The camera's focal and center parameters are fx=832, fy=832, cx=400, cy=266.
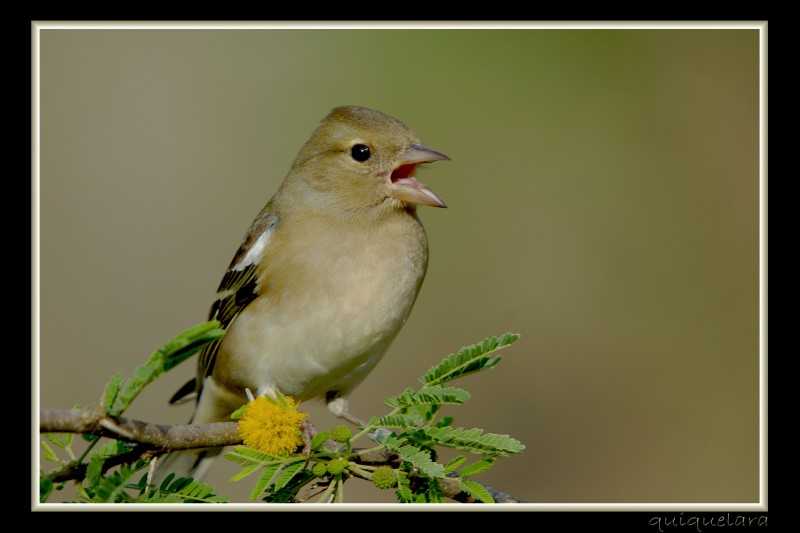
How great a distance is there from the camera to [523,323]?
7.98 meters

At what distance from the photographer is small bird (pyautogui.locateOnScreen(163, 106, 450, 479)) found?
14.0 feet

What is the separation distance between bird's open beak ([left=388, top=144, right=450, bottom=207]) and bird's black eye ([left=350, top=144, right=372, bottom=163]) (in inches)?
7.0

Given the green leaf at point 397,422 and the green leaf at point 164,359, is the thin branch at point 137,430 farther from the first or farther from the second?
the green leaf at point 397,422

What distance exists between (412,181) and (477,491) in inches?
79.2

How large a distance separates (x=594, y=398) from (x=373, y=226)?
3.98 m

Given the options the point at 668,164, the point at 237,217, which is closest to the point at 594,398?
the point at 668,164

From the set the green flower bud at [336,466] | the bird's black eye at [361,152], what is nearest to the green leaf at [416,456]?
the green flower bud at [336,466]

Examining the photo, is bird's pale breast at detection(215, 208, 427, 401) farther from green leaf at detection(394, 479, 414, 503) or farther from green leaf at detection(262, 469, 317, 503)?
green leaf at detection(394, 479, 414, 503)

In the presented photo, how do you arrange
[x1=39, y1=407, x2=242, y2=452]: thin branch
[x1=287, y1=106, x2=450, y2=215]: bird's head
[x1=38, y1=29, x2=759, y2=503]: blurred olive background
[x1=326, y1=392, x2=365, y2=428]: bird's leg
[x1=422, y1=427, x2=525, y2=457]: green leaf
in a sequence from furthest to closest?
[x1=38, y1=29, x2=759, y2=503]: blurred olive background → [x1=326, y1=392, x2=365, y2=428]: bird's leg → [x1=287, y1=106, x2=450, y2=215]: bird's head → [x1=422, y1=427, x2=525, y2=457]: green leaf → [x1=39, y1=407, x2=242, y2=452]: thin branch

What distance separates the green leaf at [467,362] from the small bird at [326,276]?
1.14 m

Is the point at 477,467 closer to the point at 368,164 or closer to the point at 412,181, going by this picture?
the point at 412,181

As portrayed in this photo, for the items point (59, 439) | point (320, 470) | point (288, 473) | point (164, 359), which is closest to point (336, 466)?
point (320, 470)

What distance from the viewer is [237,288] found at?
4.65 meters

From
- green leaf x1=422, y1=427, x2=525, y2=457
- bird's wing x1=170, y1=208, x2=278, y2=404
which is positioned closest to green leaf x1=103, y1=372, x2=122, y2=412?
green leaf x1=422, y1=427, x2=525, y2=457
